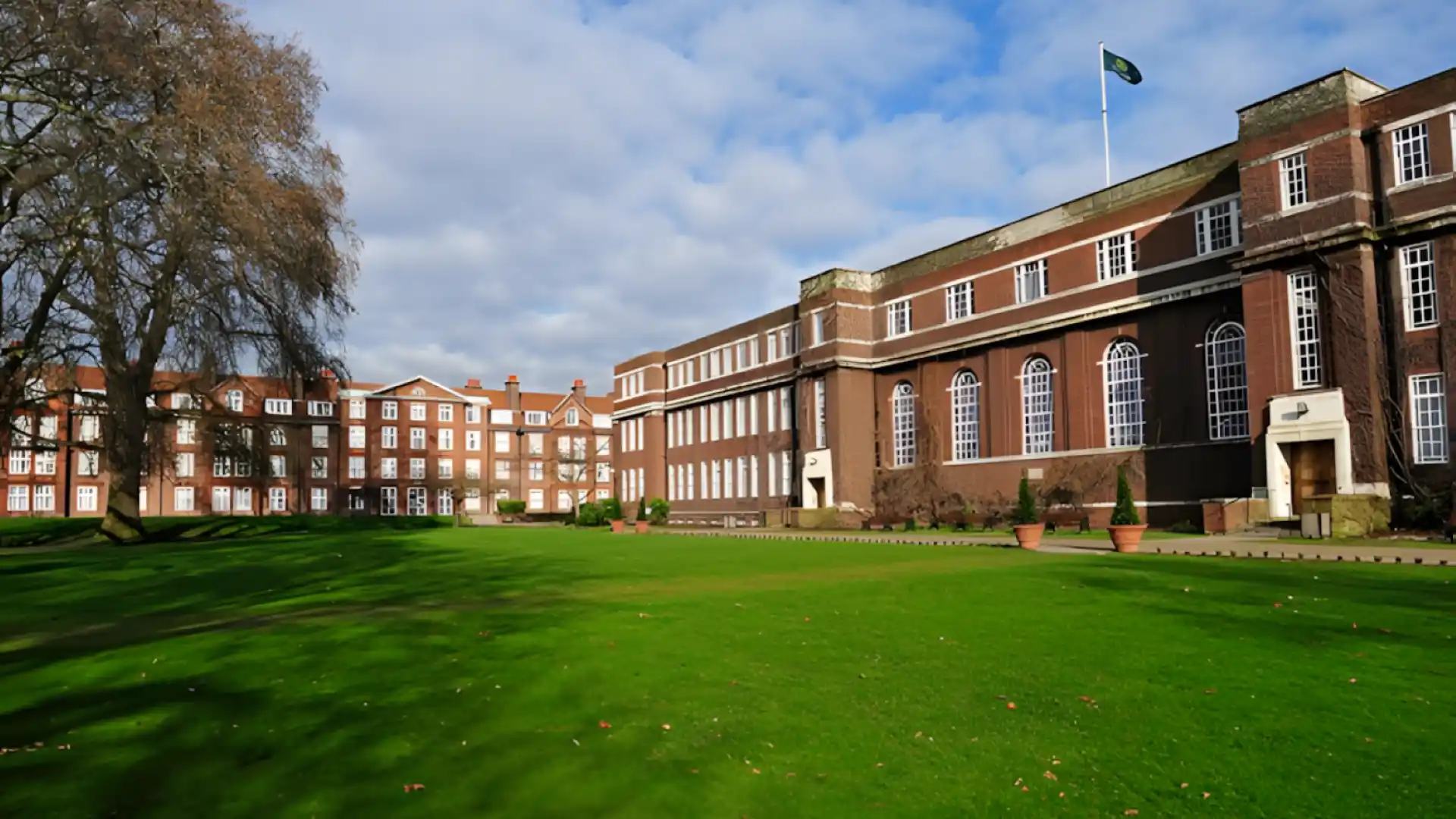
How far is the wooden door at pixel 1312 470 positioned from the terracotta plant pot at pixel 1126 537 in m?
10.2

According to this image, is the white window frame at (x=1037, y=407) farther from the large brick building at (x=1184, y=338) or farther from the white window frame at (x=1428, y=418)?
the white window frame at (x=1428, y=418)

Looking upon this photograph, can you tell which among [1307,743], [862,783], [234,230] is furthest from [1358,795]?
[234,230]

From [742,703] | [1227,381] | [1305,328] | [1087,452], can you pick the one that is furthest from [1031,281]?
[742,703]

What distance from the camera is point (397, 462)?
8825cm

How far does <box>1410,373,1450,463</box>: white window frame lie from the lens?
85.2 ft

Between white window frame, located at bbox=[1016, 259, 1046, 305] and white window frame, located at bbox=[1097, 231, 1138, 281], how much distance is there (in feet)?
9.18

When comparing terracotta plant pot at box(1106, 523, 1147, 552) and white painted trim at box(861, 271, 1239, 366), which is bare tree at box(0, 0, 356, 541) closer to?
terracotta plant pot at box(1106, 523, 1147, 552)

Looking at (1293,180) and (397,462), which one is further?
(397,462)

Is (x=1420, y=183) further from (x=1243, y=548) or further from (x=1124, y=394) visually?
(x=1243, y=548)

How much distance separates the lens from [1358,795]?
5320 mm

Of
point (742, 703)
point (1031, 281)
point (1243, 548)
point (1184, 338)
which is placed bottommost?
point (1243, 548)

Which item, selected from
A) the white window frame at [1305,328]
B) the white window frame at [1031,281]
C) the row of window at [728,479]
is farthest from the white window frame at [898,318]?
the white window frame at [1305,328]

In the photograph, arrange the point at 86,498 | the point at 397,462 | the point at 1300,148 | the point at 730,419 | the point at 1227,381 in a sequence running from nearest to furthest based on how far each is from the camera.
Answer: the point at 1300,148, the point at 1227,381, the point at 730,419, the point at 86,498, the point at 397,462

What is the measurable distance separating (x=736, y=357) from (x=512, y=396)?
4109 centimetres
